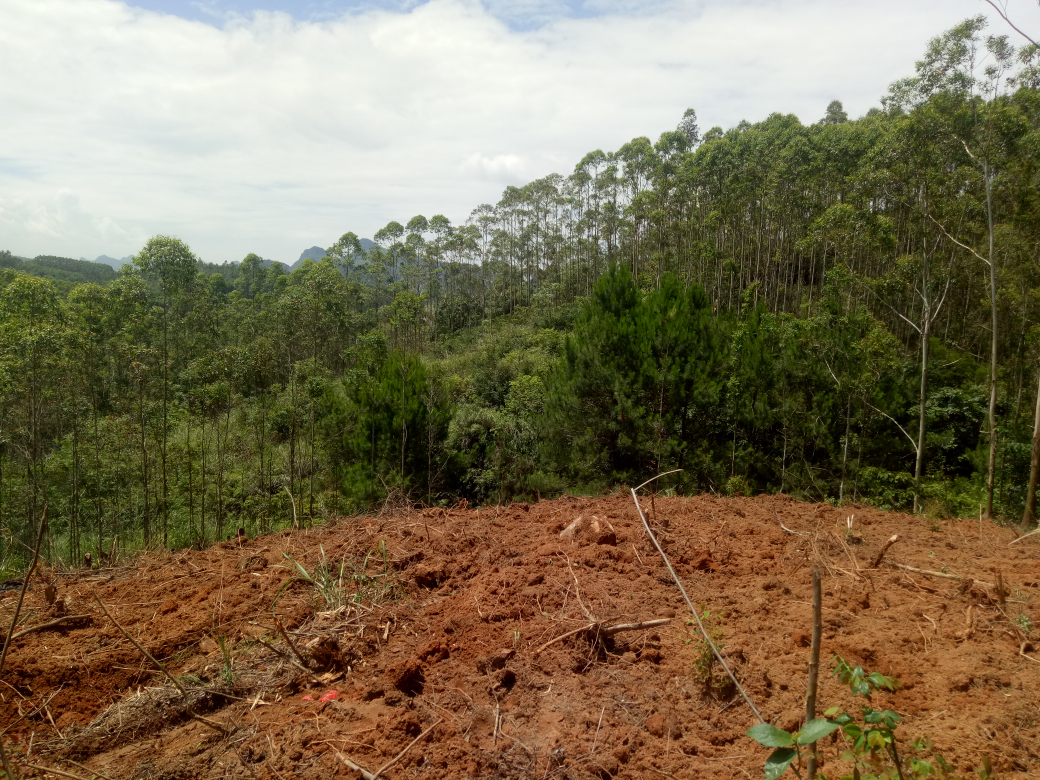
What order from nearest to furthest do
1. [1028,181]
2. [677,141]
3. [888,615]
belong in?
1. [888,615]
2. [1028,181]
3. [677,141]

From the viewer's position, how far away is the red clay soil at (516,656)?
1.97 meters

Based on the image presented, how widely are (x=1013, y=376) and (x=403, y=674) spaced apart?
753 inches

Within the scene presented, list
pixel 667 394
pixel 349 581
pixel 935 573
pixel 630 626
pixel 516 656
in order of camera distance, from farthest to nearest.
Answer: pixel 667 394 < pixel 349 581 < pixel 935 573 < pixel 630 626 < pixel 516 656

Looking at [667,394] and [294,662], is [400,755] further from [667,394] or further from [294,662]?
[667,394]

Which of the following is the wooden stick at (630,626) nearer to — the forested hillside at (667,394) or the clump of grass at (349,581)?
the clump of grass at (349,581)

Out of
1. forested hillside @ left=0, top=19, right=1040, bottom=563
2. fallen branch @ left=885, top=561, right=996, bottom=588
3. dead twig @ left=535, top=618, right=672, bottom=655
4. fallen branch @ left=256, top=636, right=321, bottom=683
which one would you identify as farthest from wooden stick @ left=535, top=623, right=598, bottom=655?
forested hillside @ left=0, top=19, right=1040, bottom=563

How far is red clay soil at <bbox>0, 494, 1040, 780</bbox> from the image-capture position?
6.48ft

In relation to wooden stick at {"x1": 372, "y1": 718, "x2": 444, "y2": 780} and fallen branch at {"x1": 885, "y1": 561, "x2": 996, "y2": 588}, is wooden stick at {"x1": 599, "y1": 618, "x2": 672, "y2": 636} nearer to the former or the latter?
wooden stick at {"x1": 372, "y1": 718, "x2": 444, "y2": 780}

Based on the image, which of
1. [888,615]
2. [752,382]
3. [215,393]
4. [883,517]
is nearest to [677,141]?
[752,382]

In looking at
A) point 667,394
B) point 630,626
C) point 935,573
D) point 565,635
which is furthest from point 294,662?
point 667,394

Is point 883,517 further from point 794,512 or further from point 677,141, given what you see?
point 677,141

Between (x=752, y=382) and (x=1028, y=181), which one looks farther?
(x=752, y=382)

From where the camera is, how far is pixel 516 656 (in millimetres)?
2518

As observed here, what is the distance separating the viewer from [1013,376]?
1531cm
